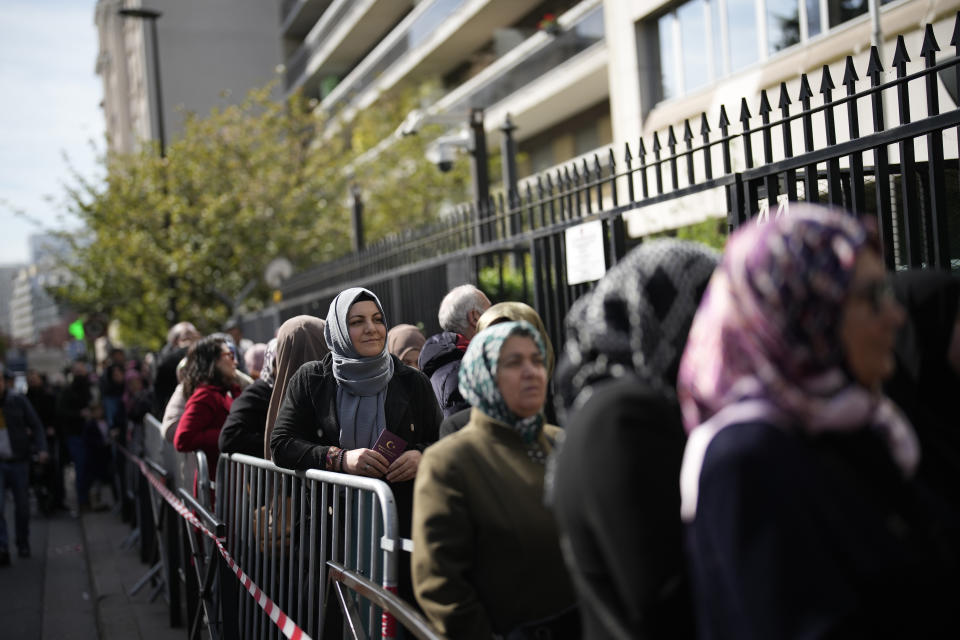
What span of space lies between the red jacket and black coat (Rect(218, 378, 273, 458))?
0.84 m

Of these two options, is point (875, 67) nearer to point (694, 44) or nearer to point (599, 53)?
point (694, 44)

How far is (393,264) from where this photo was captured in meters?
10.6

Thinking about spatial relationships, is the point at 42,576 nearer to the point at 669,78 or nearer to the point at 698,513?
the point at 698,513

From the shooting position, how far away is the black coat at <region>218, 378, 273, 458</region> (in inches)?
208

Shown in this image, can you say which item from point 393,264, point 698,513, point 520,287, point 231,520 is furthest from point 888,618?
point 393,264

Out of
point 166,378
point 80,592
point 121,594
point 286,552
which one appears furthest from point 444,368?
point 80,592

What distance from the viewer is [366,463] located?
4359 millimetres

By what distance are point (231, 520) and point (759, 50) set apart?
490 inches

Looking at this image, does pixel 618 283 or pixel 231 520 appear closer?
pixel 618 283

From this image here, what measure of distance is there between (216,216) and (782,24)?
13.5 meters

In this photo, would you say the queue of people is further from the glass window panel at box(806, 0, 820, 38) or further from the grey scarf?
the glass window panel at box(806, 0, 820, 38)

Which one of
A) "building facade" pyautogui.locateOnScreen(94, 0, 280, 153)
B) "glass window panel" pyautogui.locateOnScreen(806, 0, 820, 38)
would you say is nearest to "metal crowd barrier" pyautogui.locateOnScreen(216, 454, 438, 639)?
"glass window panel" pyautogui.locateOnScreen(806, 0, 820, 38)

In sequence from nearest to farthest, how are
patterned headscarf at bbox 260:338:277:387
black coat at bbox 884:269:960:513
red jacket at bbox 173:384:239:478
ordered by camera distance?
black coat at bbox 884:269:960:513 → patterned headscarf at bbox 260:338:277:387 → red jacket at bbox 173:384:239:478

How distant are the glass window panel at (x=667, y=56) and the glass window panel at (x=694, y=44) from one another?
11.9 inches
